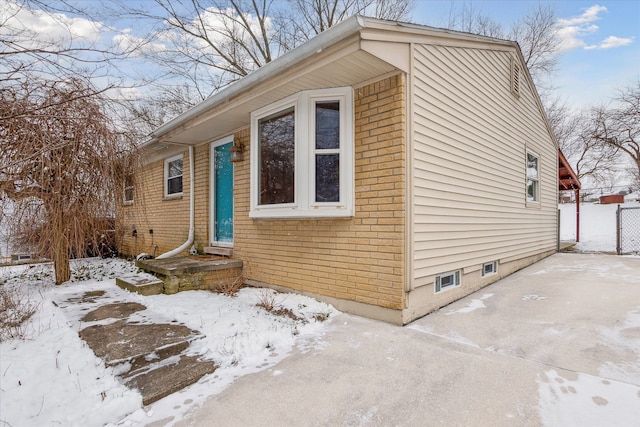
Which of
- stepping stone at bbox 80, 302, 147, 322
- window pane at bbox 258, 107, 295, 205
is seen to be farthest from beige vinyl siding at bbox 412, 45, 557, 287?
stepping stone at bbox 80, 302, 147, 322

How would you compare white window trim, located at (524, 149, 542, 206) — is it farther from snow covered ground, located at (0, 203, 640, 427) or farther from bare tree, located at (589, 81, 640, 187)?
bare tree, located at (589, 81, 640, 187)

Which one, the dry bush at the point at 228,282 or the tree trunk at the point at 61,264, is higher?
the tree trunk at the point at 61,264

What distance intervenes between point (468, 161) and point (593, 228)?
13.6 metres

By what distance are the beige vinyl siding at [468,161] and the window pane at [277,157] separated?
1666 millimetres

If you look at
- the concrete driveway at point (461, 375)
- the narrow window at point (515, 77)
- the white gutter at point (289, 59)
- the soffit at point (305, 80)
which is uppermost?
the narrow window at point (515, 77)

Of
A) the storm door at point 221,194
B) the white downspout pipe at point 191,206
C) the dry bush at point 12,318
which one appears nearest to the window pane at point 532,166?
the storm door at point 221,194

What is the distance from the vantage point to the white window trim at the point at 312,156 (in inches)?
155

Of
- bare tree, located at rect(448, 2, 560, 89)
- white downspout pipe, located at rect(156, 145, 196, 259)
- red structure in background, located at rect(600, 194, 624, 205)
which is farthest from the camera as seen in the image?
red structure in background, located at rect(600, 194, 624, 205)

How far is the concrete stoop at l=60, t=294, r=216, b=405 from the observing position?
2.29 meters

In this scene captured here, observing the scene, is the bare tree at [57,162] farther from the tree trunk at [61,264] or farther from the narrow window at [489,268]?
the narrow window at [489,268]

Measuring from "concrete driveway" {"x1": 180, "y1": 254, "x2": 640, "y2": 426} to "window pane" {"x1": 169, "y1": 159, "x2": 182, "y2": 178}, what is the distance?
603 centimetres

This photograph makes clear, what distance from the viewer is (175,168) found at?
7996 mm

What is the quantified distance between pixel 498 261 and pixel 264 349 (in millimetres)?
4829

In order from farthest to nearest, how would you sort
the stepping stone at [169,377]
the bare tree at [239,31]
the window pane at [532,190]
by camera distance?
the bare tree at [239,31]
the window pane at [532,190]
the stepping stone at [169,377]
